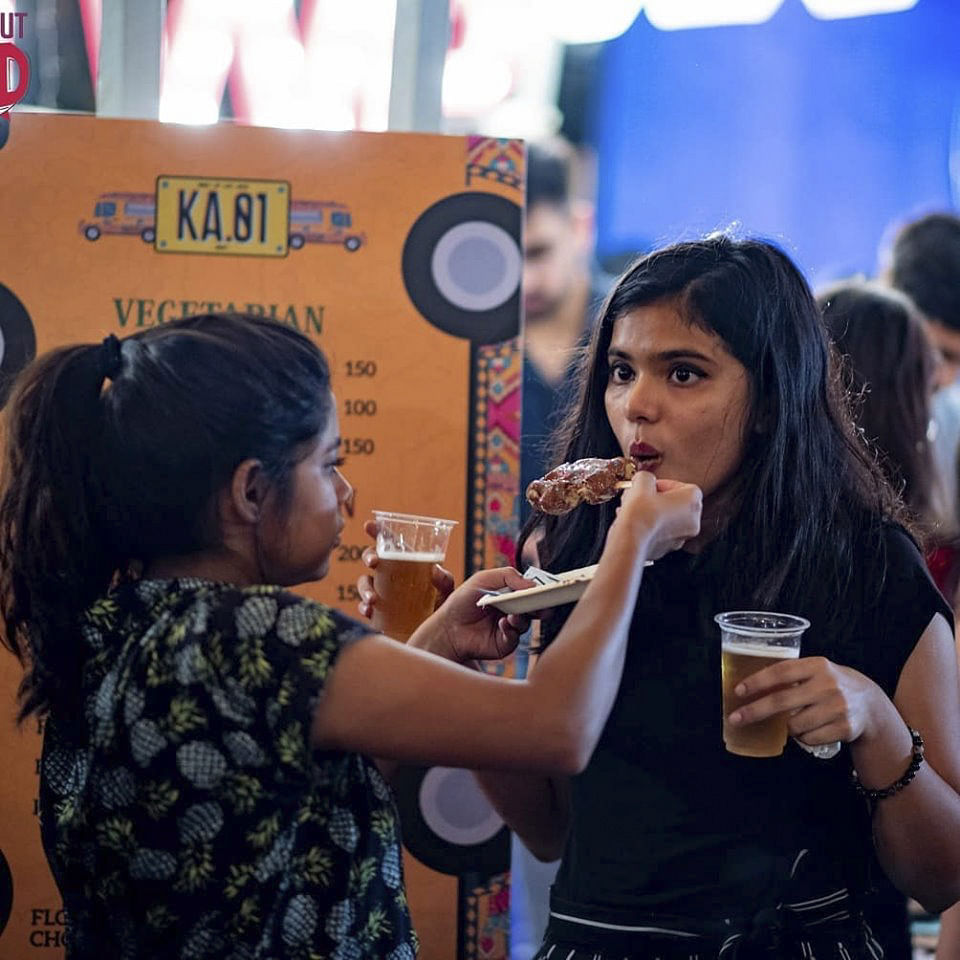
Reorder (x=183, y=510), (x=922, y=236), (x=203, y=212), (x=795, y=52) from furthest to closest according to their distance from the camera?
(x=795, y=52) → (x=922, y=236) → (x=203, y=212) → (x=183, y=510)

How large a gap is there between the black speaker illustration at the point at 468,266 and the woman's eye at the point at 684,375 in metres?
0.71

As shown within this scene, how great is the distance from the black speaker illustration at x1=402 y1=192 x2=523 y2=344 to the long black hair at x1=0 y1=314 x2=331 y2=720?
95 centimetres

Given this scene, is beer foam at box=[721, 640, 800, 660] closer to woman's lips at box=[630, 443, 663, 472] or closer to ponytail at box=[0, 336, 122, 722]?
woman's lips at box=[630, 443, 663, 472]

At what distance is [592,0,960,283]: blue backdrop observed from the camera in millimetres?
5496

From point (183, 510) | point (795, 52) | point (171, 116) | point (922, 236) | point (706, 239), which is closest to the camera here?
point (183, 510)

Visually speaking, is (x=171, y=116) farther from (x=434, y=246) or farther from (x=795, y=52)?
(x=795, y=52)

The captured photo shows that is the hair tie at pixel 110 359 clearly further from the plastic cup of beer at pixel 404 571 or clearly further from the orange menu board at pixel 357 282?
the orange menu board at pixel 357 282

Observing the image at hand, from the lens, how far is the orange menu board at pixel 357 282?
2.58 metres

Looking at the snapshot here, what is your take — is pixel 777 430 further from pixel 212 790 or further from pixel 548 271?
pixel 548 271

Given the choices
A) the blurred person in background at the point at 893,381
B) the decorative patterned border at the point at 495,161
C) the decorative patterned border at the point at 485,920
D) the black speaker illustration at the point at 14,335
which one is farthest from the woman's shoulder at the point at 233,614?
the blurred person in background at the point at 893,381

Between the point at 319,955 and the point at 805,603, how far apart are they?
0.95m

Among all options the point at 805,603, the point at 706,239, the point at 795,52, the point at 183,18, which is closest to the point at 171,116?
the point at 183,18

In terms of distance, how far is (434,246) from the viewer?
2.65 m

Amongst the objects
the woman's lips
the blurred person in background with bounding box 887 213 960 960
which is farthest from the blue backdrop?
the woman's lips
